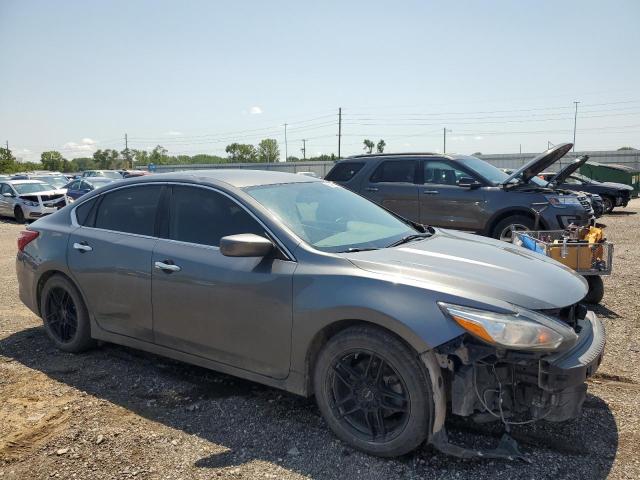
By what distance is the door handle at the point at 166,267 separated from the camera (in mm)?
3709

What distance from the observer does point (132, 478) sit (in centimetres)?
282

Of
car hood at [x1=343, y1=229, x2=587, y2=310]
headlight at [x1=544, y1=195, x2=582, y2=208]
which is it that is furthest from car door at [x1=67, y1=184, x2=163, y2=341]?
headlight at [x1=544, y1=195, x2=582, y2=208]

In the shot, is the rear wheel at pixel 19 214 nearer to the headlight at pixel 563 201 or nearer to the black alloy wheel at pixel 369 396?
the headlight at pixel 563 201

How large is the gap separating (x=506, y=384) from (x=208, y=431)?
6.08ft

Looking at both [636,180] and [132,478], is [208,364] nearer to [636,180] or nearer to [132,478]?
[132,478]

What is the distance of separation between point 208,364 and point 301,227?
1.18 meters

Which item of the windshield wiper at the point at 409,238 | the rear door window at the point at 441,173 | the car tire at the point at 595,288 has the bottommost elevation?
the car tire at the point at 595,288

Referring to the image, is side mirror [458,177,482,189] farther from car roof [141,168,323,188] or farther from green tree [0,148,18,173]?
green tree [0,148,18,173]

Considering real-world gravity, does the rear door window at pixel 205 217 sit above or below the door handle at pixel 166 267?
above

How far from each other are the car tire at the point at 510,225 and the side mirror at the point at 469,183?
2.37 feet

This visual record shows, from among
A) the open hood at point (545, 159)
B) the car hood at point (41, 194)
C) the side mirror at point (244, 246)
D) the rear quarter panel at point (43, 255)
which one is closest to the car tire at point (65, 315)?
the rear quarter panel at point (43, 255)

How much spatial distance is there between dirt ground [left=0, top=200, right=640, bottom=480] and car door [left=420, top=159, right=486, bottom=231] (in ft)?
13.8

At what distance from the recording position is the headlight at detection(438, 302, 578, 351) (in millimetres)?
2596

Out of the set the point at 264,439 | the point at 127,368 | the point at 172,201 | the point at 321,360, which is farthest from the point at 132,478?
the point at 172,201
